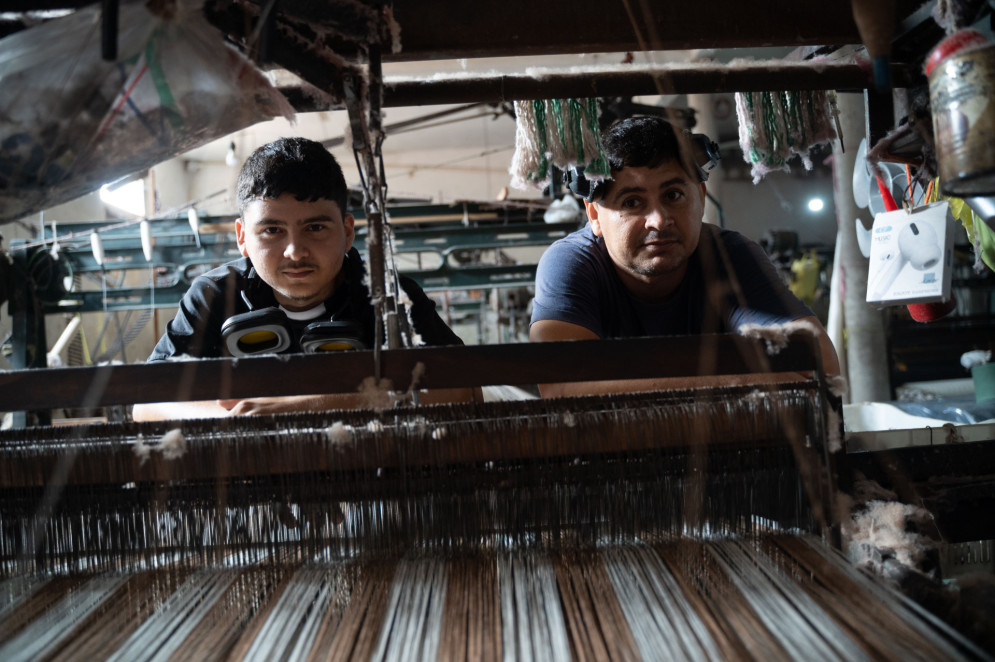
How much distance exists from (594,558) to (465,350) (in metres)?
0.43

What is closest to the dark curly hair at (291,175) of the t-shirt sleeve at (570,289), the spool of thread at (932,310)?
the t-shirt sleeve at (570,289)

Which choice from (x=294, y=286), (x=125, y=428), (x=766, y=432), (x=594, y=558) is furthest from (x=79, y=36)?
(x=766, y=432)

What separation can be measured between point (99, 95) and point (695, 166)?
4.79 ft

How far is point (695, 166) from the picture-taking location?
194 centimetres

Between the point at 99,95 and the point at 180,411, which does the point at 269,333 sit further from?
the point at 99,95

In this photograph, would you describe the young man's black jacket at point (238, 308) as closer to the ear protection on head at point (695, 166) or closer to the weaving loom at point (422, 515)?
the ear protection on head at point (695, 166)

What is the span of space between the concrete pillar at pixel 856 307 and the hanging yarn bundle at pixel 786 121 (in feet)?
12.9

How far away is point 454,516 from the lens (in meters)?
1.21

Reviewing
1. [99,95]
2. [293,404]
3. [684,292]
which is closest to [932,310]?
[684,292]

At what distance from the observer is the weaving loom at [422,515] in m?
1.06

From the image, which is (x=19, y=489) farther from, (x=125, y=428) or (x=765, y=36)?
(x=765, y=36)

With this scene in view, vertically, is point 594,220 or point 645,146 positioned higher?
point 645,146

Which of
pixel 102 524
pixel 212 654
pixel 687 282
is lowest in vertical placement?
pixel 212 654

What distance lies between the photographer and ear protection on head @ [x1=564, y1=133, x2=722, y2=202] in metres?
1.94
